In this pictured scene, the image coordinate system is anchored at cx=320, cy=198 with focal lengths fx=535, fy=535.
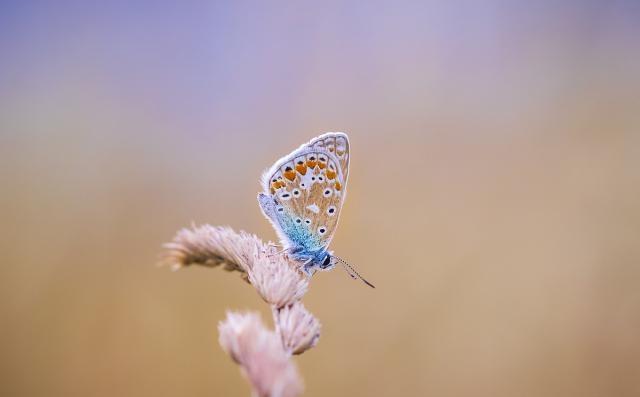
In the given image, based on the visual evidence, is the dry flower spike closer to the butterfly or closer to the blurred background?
the butterfly

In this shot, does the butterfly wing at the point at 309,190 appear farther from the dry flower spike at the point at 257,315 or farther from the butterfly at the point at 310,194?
the dry flower spike at the point at 257,315

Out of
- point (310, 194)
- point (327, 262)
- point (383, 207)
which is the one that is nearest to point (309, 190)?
point (310, 194)

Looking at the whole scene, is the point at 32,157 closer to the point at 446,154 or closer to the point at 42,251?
the point at 42,251

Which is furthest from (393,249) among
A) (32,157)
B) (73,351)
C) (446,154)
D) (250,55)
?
(32,157)

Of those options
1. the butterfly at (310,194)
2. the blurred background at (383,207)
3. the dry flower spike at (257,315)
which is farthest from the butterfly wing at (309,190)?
the blurred background at (383,207)

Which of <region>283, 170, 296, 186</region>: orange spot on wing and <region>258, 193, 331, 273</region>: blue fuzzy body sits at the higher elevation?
<region>283, 170, 296, 186</region>: orange spot on wing

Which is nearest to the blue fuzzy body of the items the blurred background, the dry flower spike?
the dry flower spike

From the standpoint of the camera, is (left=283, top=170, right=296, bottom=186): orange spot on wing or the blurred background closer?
Result: (left=283, top=170, right=296, bottom=186): orange spot on wing

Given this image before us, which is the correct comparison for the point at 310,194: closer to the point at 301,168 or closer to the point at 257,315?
the point at 301,168

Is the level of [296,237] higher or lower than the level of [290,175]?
lower
